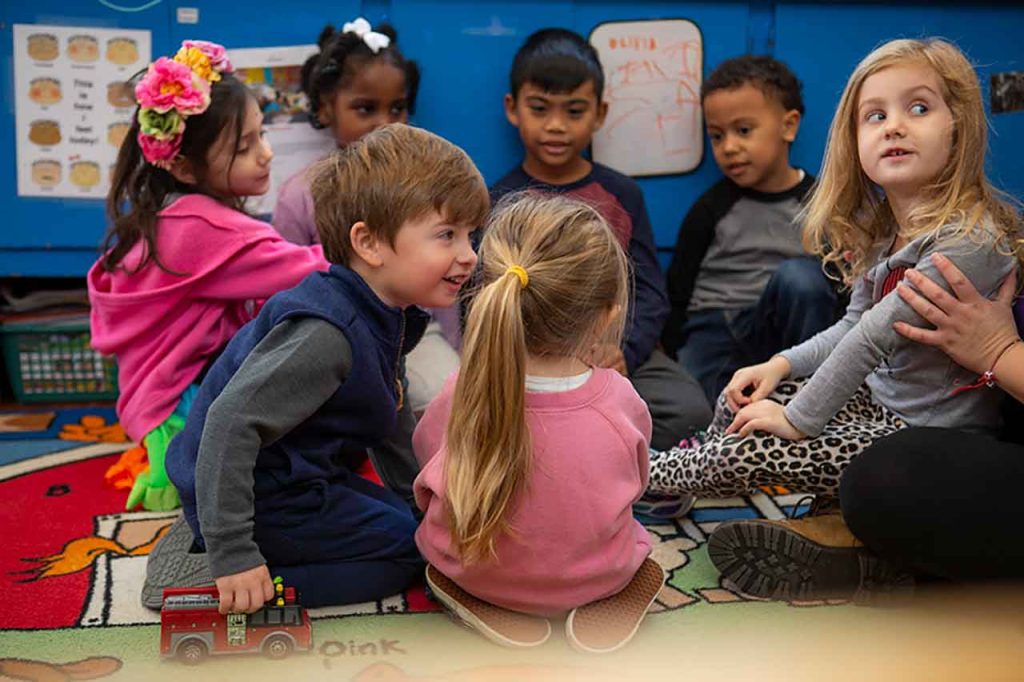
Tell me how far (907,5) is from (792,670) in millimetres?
1731

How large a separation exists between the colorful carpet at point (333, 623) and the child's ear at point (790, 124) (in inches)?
36.7

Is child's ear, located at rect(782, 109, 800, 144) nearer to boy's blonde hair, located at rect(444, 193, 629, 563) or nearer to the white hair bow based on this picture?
the white hair bow

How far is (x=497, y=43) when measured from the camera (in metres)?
2.38

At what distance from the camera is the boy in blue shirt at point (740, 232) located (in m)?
2.29

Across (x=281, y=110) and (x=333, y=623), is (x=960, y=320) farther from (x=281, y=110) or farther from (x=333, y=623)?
(x=281, y=110)

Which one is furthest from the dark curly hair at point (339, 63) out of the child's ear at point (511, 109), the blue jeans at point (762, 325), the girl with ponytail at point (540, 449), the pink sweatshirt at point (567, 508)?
the pink sweatshirt at point (567, 508)

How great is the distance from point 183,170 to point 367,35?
559 mm

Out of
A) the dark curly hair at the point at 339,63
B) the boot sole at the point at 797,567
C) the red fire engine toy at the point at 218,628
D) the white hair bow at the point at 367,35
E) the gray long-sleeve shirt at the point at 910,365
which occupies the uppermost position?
the white hair bow at the point at 367,35

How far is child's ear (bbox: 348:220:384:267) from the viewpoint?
56.8 inches

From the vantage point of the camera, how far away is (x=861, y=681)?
3.98ft

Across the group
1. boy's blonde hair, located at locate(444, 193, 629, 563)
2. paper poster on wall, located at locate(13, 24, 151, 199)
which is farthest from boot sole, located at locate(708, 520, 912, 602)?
paper poster on wall, located at locate(13, 24, 151, 199)

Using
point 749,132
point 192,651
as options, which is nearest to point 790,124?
point 749,132

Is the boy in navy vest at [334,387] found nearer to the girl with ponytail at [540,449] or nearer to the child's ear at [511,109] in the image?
the girl with ponytail at [540,449]

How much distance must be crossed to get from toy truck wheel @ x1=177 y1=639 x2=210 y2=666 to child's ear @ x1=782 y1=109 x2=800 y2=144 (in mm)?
1677
